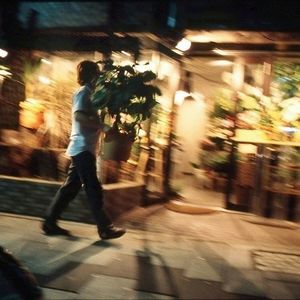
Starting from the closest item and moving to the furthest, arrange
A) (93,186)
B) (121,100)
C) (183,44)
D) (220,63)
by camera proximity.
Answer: (93,186) → (121,100) → (183,44) → (220,63)

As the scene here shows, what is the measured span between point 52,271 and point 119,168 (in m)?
2.96

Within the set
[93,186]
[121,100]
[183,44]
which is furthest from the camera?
[183,44]

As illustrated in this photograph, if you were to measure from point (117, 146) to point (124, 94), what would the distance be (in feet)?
2.29

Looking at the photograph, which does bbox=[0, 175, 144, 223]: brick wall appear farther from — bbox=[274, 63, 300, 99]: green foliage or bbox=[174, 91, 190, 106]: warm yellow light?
bbox=[274, 63, 300, 99]: green foliage

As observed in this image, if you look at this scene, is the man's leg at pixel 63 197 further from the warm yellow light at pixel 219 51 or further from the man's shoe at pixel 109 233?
the warm yellow light at pixel 219 51

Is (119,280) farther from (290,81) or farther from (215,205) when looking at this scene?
(290,81)

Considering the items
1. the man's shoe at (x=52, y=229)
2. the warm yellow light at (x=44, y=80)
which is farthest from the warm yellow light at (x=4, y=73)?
the man's shoe at (x=52, y=229)

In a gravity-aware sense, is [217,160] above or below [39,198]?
above

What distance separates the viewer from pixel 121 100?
5773 mm

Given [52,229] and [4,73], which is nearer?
[52,229]

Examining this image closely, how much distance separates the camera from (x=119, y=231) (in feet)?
18.6

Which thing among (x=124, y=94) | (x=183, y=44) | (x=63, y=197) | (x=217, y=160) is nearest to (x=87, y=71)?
(x=124, y=94)

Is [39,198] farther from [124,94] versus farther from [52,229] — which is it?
[124,94]

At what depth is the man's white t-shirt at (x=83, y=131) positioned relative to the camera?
5527 mm
